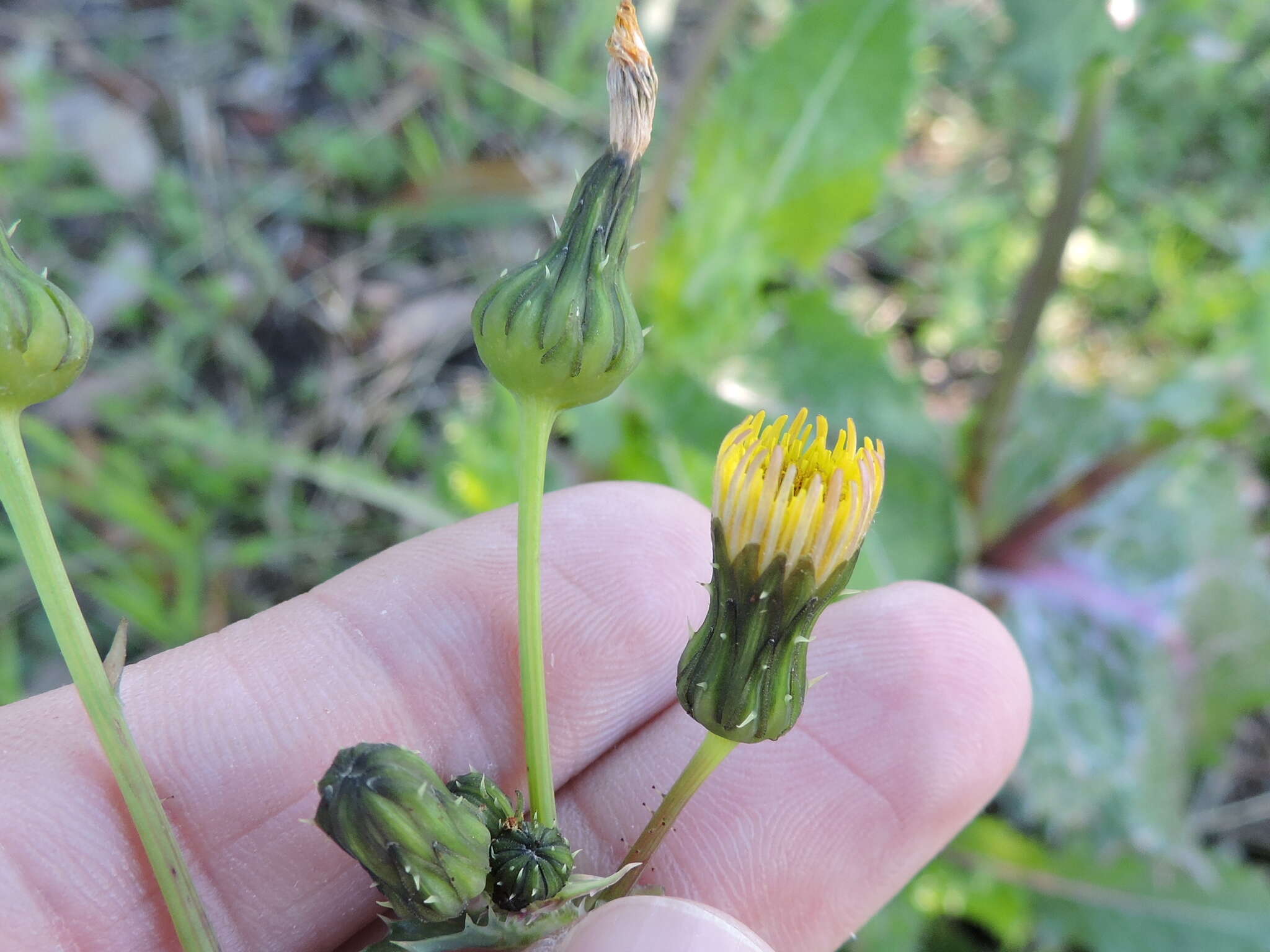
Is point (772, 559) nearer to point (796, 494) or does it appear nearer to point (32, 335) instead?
point (796, 494)

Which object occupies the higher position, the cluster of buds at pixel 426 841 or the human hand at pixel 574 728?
the cluster of buds at pixel 426 841

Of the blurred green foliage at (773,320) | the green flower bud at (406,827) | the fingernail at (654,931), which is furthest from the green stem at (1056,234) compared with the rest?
the green flower bud at (406,827)

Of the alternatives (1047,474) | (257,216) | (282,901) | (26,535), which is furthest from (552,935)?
(257,216)

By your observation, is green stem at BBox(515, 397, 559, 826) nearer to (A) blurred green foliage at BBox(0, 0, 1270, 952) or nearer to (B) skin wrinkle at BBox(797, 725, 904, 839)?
(B) skin wrinkle at BBox(797, 725, 904, 839)

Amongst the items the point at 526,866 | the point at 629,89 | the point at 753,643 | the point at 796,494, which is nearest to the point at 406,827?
the point at 526,866

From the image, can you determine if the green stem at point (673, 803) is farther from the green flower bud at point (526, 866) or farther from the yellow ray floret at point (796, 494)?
the yellow ray floret at point (796, 494)

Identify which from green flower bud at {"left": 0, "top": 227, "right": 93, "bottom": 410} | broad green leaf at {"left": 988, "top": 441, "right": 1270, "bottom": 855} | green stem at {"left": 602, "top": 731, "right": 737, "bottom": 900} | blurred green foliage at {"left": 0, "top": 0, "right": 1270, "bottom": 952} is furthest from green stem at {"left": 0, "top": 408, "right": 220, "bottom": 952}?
broad green leaf at {"left": 988, "top": 441, "right": 1270, "bottom": 855}

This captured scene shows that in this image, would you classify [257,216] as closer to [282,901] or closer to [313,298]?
[313,298]

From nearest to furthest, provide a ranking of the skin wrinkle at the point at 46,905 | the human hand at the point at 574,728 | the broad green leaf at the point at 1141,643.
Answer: the skin wrinkle at the point at 46,905
the human hand at the point at 574,728
the broad green leaf at the point at 1141,643
